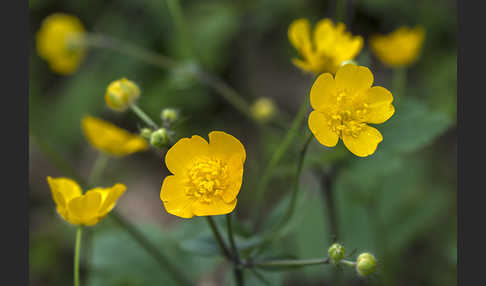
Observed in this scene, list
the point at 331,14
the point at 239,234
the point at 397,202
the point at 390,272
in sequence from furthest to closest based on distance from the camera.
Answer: the point at 331,14 < the point at 397,202 < the point at 390,272 < the point at 239,234

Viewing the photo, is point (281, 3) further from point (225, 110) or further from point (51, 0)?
point (51, 0)

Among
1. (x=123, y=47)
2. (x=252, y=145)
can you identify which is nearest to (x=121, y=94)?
(x=123, y=47)

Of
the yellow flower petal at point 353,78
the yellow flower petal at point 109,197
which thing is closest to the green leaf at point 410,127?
the yellow flower petal at point 353,78

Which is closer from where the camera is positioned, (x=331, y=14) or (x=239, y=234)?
(x=239, y=234)

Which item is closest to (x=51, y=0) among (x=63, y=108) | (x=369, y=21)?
(x=63, y=108)

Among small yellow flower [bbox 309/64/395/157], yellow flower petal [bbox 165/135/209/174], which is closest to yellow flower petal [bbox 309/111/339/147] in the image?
small yellow flower [bbox 309/64/395/157]

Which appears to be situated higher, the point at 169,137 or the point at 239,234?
the point at 169,137

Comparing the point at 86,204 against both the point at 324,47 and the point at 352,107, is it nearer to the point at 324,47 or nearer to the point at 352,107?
the point at 352,107

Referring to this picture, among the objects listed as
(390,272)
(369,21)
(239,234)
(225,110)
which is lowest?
(390,272)
